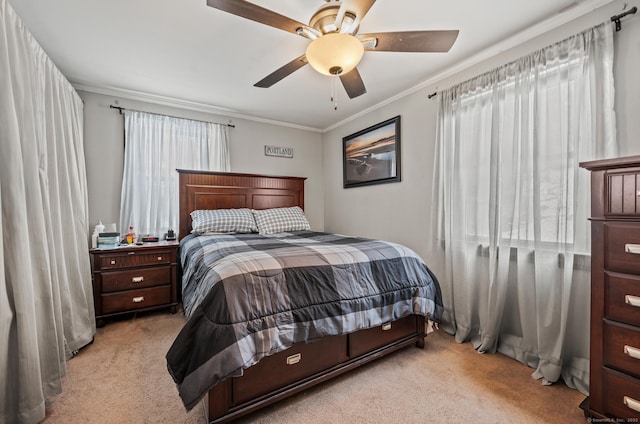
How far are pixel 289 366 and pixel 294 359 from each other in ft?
0.15

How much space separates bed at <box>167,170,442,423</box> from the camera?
1305 millimetres

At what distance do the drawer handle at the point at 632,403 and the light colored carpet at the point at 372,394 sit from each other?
0.96 ft

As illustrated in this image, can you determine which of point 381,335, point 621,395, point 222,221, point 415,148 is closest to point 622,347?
point 621,395

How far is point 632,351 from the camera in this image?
126cm

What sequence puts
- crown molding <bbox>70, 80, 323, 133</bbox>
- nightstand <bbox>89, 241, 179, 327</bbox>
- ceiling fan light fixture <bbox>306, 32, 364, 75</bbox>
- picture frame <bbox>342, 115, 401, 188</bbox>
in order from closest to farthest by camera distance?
ceiling fan light fixture <bbox>306, 32, 364, 75</bbox> → nightstand <bbox>89, 241, 179, 327</bbox> → crown molding <bbox>70, 80, 323, 133</bbox> → picture frame <bbox>342, 115, 401, 188</bbox>

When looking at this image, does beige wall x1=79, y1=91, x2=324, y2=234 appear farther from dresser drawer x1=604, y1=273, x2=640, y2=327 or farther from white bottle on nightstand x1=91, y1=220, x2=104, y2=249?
dresser drawer x1=604, y1=273, x2=640, y2=327

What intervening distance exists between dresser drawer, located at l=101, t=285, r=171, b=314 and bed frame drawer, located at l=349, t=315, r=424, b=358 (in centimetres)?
216

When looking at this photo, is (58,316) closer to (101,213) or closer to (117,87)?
(101,213)

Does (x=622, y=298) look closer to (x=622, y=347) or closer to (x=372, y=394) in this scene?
(x=622, y=347)

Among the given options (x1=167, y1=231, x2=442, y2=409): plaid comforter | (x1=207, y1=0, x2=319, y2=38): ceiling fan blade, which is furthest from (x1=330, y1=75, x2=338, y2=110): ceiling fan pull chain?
(x1=167, y1=231, x2=442, y2=409): plaid comforter

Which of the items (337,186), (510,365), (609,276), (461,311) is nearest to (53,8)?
(337,186)

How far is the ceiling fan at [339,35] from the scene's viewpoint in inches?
56.3

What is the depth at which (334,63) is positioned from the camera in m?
1.58

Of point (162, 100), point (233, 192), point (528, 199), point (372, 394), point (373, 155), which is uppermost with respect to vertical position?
point (162, 100)
